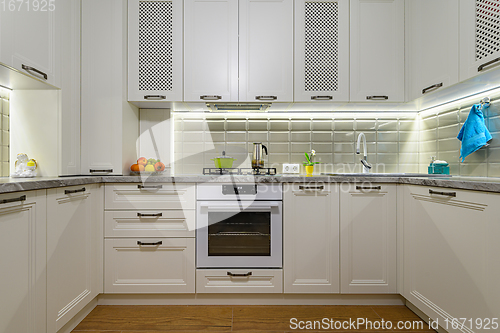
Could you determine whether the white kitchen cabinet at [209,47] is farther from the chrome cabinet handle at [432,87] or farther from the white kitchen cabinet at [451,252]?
the white kitchen cabinet at [451,252]

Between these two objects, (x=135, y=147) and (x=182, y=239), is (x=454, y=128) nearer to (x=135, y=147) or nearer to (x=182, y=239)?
(x=182, y=239)

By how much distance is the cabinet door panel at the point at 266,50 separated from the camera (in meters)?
2.30

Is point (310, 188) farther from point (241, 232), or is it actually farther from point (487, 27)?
point (487, 27)

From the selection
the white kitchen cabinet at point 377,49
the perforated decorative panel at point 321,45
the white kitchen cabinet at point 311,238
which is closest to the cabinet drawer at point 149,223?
the white kitchen cabinet at point 311,238

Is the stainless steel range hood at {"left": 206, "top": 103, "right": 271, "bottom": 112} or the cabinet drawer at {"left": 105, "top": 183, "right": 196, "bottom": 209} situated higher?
the stainless steel range hood at {"left": 206, "top": 103, "right": 271, "bottom": 112}

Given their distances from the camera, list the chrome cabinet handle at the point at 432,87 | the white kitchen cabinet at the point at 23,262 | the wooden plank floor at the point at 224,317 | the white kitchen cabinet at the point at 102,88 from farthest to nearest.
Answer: the white kitchen cabinet at the point at 102,88 < the chrome cabinet handle at the point at 432,87 < the wooden plank floor at the point at 224,317 < the white kitchen cabinet at the point at 23,262

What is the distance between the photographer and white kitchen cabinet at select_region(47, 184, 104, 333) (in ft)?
4.91

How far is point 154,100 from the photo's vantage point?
2312mm

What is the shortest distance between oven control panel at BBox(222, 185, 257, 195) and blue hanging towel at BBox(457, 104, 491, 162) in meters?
1.61

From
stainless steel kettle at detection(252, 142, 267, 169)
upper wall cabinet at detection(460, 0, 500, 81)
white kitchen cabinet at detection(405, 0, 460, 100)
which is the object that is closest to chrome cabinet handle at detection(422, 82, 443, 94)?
white kitchen cabinet at detection(405, 0, 460, 100)

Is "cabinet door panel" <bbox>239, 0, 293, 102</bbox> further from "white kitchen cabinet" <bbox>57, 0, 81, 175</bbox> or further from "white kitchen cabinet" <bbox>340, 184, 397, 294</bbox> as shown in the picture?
"white kitchen cabinet" <bbox>57, 0, 81, 175</bbox>

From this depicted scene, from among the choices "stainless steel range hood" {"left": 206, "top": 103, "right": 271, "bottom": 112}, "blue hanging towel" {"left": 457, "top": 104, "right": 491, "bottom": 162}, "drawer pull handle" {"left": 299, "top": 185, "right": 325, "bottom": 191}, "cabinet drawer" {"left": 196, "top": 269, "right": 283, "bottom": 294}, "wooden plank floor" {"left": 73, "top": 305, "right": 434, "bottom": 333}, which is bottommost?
"wooden plank floor" {"left": 73, "top": 305, "right": 434, "bottom": 333}

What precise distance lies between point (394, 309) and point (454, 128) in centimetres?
153

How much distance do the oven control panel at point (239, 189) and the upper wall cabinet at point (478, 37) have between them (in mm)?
1552
